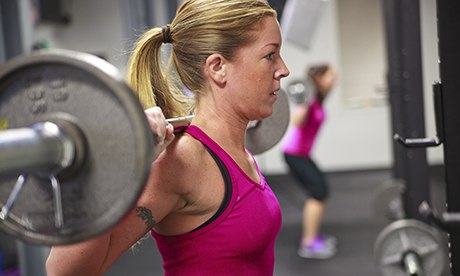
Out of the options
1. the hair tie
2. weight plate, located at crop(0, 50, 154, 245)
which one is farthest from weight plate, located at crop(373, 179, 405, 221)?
weight plate, located at crop(0, 50, 154, 245)

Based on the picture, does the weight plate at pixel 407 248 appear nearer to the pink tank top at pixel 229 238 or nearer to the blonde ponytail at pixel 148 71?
the pink tank top at pixel 229 238

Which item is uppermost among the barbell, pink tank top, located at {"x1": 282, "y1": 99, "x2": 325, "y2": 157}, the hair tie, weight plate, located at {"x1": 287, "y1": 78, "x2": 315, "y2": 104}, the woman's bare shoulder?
the hair tie

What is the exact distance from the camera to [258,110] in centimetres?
122

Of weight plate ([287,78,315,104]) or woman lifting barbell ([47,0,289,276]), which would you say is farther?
weight plate ([287,78,315,104])

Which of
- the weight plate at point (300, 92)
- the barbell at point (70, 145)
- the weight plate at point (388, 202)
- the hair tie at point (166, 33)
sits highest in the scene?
the hair tie at point (166, 33)

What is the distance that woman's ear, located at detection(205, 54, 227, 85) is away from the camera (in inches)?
46.6

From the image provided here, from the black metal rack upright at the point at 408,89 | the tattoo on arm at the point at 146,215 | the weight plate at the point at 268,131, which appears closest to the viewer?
the tattoo on arm at the point at 146,215

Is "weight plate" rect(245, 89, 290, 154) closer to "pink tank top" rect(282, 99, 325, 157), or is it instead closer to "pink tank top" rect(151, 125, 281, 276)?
"pink tank top" rect(151, 125, 281, 276)

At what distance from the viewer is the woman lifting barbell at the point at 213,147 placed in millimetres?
1085

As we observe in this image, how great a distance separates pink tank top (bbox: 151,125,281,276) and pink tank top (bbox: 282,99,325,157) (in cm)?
322

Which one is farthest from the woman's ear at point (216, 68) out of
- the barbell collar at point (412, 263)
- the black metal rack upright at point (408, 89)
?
the black metal rack upright at point (408, 89)

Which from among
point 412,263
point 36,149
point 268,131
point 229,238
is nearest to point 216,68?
point 229,238

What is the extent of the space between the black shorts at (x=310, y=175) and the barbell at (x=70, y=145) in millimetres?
3730

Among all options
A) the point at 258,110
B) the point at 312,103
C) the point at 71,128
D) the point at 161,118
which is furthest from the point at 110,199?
the point at 312,103
